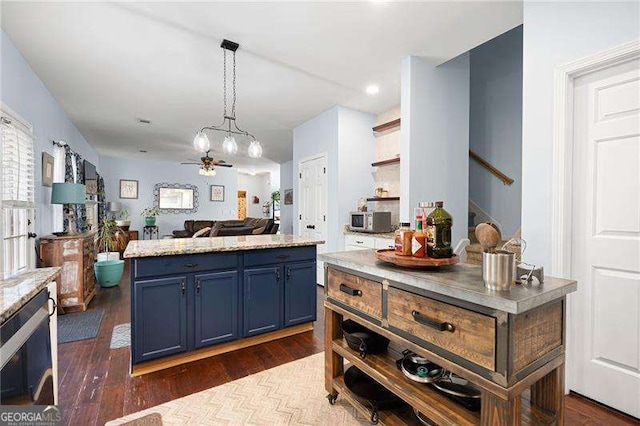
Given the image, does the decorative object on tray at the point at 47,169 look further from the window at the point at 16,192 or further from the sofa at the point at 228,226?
the sofa at the point at 228,226

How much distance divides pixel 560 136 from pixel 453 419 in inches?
70.4

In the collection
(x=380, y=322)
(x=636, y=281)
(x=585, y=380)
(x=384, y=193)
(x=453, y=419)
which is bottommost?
(x=585, y=380)

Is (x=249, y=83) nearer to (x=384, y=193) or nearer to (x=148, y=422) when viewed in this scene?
(x=384, y=193)

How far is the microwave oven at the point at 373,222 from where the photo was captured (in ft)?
12.6

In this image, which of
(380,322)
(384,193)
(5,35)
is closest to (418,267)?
(380,322)

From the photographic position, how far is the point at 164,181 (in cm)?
894

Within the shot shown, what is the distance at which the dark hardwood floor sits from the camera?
69.1 inches

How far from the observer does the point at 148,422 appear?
38.1 inches

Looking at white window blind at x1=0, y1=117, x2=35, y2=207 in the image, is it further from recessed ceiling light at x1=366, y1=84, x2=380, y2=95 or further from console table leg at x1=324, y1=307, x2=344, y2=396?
recessed ceiling light at x1=366, y1=84, x2=380, y2=95

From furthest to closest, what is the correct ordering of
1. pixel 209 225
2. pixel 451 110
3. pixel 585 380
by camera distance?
pixel 209 225
pixel 451 110
pixel 585 380

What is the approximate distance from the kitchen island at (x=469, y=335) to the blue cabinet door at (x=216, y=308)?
51.8 inches

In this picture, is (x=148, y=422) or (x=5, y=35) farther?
(x=5, y=35)

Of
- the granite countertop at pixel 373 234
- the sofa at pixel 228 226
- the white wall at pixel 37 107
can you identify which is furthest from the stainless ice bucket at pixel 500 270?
the sofa at pixel 228 226

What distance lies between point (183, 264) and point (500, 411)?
213cm
